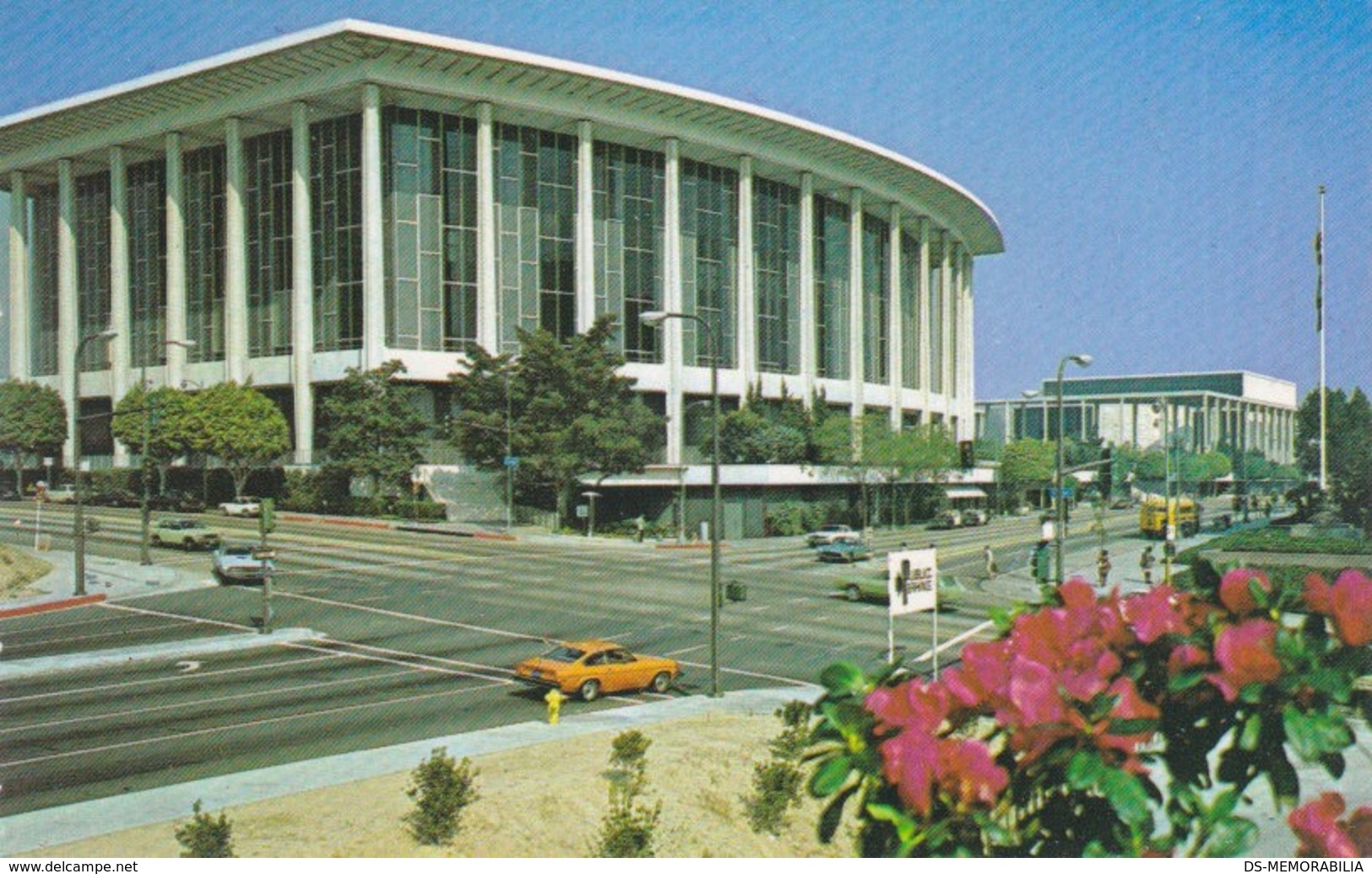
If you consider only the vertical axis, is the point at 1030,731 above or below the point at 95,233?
below

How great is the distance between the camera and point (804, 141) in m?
68.7

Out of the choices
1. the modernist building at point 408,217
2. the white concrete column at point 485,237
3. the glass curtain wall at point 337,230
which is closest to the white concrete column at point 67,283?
the modernist building at point 408,217

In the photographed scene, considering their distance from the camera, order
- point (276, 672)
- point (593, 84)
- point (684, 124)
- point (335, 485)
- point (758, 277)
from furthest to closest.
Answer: point (758, 277), point (684, 124), point (593, 84), point (335, 485), point (276, 672)

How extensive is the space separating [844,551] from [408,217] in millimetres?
44687

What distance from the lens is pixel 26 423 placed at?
31.6 metres

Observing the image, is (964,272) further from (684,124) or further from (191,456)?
(191,456)

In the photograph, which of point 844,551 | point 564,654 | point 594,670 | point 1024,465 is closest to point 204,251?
point 564,654

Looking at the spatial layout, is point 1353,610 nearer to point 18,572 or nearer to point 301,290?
point 18,572

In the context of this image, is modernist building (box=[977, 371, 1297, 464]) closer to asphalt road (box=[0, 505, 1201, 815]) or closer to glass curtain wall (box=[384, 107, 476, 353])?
A: asphalt road (box=[0, 505, 1201, 815])

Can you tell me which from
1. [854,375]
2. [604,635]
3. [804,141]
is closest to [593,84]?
[804,141]

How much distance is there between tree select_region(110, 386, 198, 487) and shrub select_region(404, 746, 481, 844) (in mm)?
37227

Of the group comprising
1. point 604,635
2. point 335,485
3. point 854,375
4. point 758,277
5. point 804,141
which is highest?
point 804,141

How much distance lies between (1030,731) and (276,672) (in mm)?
20401

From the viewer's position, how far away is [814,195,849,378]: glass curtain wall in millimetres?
72875
